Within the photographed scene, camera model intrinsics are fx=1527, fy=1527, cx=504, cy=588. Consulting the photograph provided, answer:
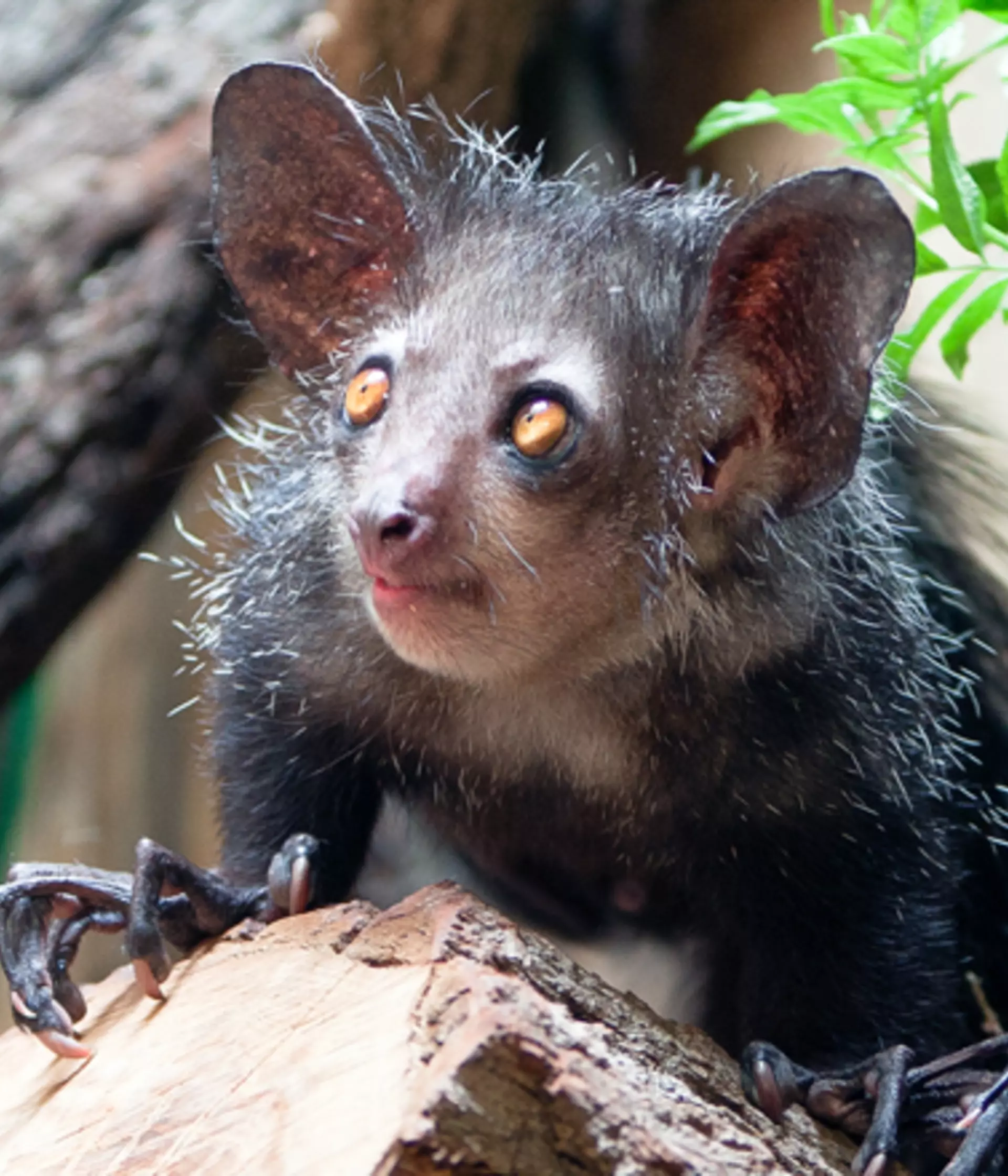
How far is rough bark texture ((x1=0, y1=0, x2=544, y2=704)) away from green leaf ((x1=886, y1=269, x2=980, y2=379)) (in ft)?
5.75

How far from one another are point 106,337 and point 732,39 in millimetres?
2090

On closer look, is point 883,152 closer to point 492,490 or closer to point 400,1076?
point 492,490

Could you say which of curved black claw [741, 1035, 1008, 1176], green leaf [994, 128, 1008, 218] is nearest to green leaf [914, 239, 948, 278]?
green leaf [994, 128, 1008, 218]

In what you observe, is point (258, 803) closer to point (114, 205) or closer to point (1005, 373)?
point (114, 205)

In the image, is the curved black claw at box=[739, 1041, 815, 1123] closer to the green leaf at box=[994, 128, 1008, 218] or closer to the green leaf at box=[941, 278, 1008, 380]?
the green leaf at box=[941, 278, 1008, 380]

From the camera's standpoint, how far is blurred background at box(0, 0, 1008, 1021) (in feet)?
12.4

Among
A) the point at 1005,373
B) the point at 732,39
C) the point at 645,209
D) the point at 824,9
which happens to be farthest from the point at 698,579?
the point at 732,39

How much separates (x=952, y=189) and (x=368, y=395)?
39.7 inches

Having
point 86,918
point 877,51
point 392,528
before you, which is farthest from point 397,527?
point 877,51

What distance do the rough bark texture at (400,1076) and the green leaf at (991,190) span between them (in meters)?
1.58

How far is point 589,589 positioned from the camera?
2.44 metres

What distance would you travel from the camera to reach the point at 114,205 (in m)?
3.93

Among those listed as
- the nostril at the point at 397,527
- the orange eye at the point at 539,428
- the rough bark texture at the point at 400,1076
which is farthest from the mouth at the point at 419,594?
the rough bark texture at the point at 400,1076

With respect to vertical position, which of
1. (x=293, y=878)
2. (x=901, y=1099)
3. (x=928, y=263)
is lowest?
(x=901, y=1099)
